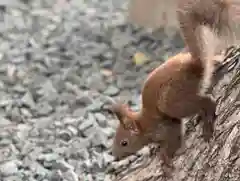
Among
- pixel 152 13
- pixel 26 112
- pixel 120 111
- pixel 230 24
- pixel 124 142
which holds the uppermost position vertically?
pixel 230 24

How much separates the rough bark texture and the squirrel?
0.05m

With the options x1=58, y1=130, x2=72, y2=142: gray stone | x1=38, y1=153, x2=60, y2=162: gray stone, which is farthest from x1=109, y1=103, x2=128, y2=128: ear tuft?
x1=58, y1=130, x2=72, y2=142: gray stone

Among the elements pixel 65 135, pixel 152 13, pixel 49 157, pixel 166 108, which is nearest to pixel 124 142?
pixel 166 108

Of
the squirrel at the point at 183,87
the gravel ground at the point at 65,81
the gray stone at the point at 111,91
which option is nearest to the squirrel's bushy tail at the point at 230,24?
the squirrel at the point at 183,87

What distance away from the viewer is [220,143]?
1984 mm

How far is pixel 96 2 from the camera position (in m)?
4.30

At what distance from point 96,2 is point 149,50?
2.56ft

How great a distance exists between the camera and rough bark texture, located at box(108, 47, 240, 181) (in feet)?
6.31

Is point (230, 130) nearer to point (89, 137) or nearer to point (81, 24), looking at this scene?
point (89, 137)

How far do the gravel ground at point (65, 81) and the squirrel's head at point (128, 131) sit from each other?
0.50 meters

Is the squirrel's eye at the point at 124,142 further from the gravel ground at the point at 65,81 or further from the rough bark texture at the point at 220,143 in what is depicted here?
the gravel ground at the point at 65,81

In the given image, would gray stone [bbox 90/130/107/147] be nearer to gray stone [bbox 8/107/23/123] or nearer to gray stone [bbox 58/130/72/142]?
gray stone [bbox 58/130/72/142]

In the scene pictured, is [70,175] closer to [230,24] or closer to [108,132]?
[108,132]

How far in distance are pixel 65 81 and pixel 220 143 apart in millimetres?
1575
